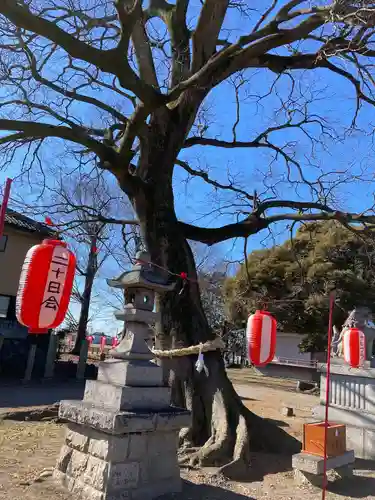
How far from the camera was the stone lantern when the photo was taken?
4.59 metres

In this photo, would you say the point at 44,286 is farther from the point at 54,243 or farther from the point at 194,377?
the point at 194,377

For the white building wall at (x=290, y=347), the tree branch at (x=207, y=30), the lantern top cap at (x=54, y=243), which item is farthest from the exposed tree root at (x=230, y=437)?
the white building wall at (x=290, y=347)

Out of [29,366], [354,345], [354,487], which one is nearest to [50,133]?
[354,487]

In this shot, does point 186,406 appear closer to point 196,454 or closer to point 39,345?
point 196,454

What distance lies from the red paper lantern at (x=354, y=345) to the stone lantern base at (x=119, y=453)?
618 centimetres

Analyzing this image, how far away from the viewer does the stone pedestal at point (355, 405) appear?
8586mm

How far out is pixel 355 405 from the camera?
890cm

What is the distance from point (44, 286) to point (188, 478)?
3.26 metres

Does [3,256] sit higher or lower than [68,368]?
higher

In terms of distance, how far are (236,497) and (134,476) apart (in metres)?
1.44

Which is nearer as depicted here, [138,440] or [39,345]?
[138,440]

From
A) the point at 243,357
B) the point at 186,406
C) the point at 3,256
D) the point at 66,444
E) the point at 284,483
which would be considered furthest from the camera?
the point at 243,357

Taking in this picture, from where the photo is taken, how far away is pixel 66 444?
17.3 feet

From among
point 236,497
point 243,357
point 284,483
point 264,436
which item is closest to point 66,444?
point 236,497
